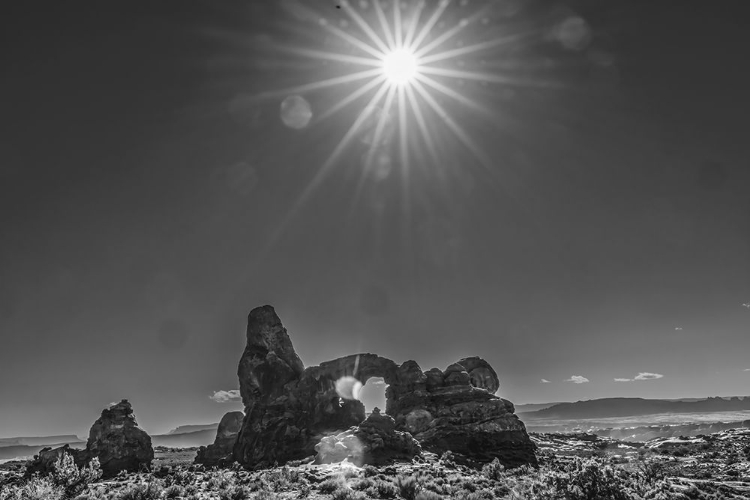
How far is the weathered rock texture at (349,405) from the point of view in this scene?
46156 mm

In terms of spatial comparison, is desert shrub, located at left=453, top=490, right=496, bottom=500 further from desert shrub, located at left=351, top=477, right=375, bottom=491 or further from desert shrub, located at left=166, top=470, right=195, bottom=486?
desert shrub, located at left=166, top=470, right=195, bottom=486

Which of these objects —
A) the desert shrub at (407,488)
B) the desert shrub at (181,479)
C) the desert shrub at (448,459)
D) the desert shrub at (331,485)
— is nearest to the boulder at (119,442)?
the desert shrub at (181,479)

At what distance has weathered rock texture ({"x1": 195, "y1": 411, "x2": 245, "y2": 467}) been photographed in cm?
6196

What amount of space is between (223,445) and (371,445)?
4354 centimetres

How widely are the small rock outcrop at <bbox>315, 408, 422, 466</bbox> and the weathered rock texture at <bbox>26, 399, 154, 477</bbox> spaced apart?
28036 mm

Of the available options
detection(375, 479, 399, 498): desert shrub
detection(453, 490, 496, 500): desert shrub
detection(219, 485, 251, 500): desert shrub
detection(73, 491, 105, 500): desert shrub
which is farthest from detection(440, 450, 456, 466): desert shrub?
detection(73, 491, 105, 500): desert shrub

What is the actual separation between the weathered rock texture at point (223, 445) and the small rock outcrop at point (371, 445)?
26.3 m

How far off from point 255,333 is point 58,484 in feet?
A: 125

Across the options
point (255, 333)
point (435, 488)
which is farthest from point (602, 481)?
point (255, 333)

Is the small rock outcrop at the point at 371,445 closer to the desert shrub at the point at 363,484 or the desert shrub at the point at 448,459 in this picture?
the desert shrub at the point at 448,459

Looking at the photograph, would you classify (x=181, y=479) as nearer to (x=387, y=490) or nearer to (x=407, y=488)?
(x=387, y=490)

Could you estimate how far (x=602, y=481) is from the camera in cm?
1638

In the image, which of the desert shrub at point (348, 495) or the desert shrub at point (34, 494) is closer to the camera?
the desert shrub at point (34, 494)

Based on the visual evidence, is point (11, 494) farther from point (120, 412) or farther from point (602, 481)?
point (120, 412)
